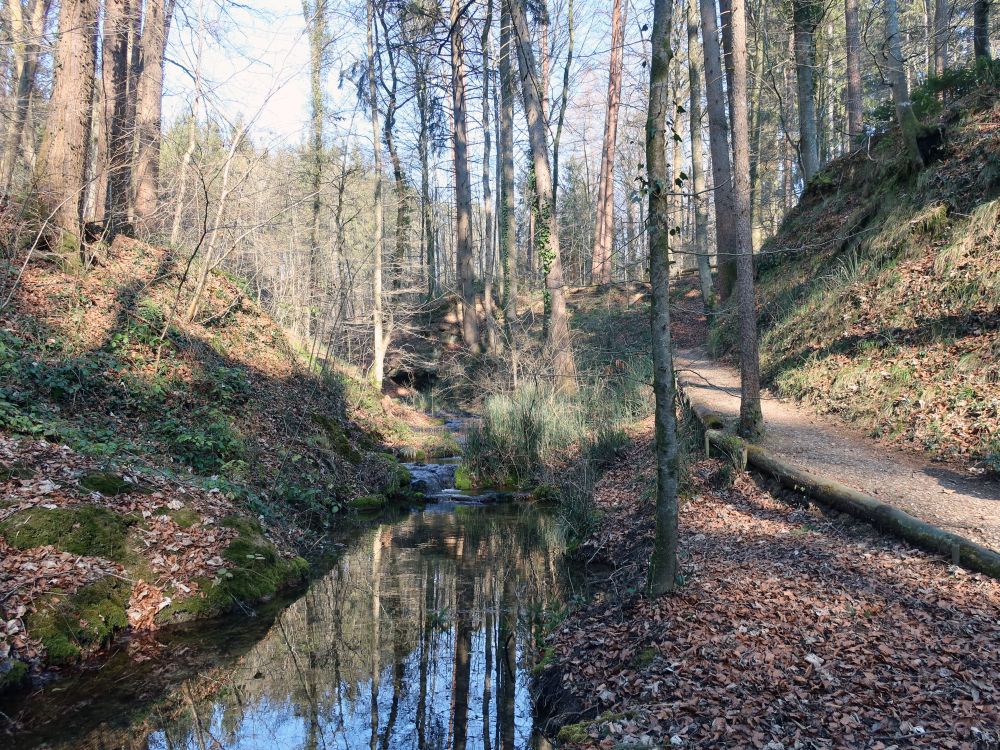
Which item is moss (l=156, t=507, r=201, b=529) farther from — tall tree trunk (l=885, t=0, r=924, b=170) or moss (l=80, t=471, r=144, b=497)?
tall tree trunk (l=885, t=0, r=924, b=170)

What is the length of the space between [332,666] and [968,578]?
5008 millimetres

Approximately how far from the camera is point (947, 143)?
11.8m

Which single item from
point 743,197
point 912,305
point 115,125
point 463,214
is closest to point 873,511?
point 743,197

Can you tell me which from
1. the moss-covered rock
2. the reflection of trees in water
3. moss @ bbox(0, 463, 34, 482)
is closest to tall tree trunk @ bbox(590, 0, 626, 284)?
the moss-covered rock

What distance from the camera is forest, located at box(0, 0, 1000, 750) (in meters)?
4.66

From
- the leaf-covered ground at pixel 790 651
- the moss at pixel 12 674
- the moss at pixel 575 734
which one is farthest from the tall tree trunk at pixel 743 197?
the moss at pixel 12 674

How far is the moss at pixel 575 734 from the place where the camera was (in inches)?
160

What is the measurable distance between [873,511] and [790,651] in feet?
8.03

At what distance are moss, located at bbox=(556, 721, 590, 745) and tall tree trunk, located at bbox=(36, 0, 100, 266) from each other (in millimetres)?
10366

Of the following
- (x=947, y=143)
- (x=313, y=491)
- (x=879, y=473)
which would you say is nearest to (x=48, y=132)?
(x=313, y=491)

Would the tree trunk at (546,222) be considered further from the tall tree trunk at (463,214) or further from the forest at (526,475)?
the tall tree trunk at (463,214)

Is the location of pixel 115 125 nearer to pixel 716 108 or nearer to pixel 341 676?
pixel 341 676

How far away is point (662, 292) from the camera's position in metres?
5.05

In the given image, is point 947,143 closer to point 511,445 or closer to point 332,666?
point 511,445
